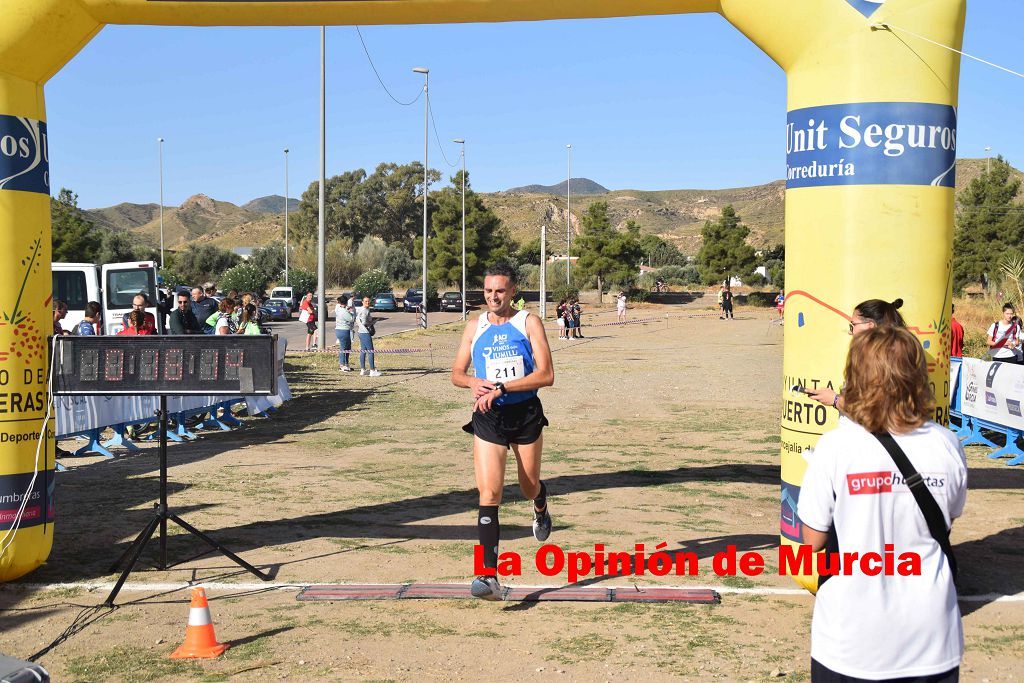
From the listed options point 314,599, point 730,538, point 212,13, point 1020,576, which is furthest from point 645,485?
point 212,13

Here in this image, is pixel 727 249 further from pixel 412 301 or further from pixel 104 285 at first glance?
pixel 104 285

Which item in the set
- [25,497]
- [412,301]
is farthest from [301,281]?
[25,497]

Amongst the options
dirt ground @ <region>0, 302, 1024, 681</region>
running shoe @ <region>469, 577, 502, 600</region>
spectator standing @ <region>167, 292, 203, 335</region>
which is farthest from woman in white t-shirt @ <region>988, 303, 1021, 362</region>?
spectator standing @ <region>167, 292, 203, 335</region>

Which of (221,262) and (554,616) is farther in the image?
(221,262)

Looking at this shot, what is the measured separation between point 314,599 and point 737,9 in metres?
4.72

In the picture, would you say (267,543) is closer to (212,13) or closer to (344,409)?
(212,13)

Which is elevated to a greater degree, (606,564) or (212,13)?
(212,13)

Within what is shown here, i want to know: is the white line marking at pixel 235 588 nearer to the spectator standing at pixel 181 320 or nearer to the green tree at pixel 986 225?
the spectator standing at pixel 181 320

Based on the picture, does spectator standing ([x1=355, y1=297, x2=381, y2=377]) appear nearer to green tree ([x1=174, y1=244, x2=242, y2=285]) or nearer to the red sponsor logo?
the red sponsor logo

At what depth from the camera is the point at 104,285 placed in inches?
939

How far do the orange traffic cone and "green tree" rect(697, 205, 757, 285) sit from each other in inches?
2754

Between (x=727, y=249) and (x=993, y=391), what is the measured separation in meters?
62.2

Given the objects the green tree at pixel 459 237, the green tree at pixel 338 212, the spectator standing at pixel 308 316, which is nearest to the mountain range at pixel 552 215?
the green tree at pixel 338 212

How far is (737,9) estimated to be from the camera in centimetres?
708
